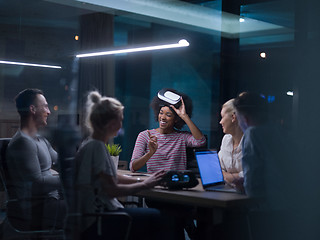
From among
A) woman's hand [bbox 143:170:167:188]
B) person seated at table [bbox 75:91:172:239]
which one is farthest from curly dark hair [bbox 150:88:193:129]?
person seated at table [bbox 75:91:172:239]

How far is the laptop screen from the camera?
2.81 metres

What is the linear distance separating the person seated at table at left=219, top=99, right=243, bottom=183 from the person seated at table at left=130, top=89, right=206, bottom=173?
23cm

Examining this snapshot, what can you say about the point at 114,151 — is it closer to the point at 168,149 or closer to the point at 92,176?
the point at 92,176

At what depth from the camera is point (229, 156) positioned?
10.6 feet

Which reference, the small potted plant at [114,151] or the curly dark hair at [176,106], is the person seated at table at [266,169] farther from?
the small potted plant at [114,151]

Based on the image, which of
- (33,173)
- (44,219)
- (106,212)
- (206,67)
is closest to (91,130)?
(106,212)

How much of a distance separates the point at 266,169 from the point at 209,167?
43 cm

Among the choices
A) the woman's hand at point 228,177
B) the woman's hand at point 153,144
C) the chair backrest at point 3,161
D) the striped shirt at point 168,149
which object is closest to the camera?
the chair backrest at point 3,161

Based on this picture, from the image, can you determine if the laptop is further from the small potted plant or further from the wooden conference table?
the small potted plant

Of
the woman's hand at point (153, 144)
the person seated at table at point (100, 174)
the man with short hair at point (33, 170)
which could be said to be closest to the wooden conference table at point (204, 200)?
the person seated at table at point (100, 174)

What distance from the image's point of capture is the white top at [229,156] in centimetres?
297

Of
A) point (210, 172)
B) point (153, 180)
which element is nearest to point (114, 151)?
point (153, 180)

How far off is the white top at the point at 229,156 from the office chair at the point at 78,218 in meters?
0.94

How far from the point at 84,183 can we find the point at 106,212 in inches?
7.9
